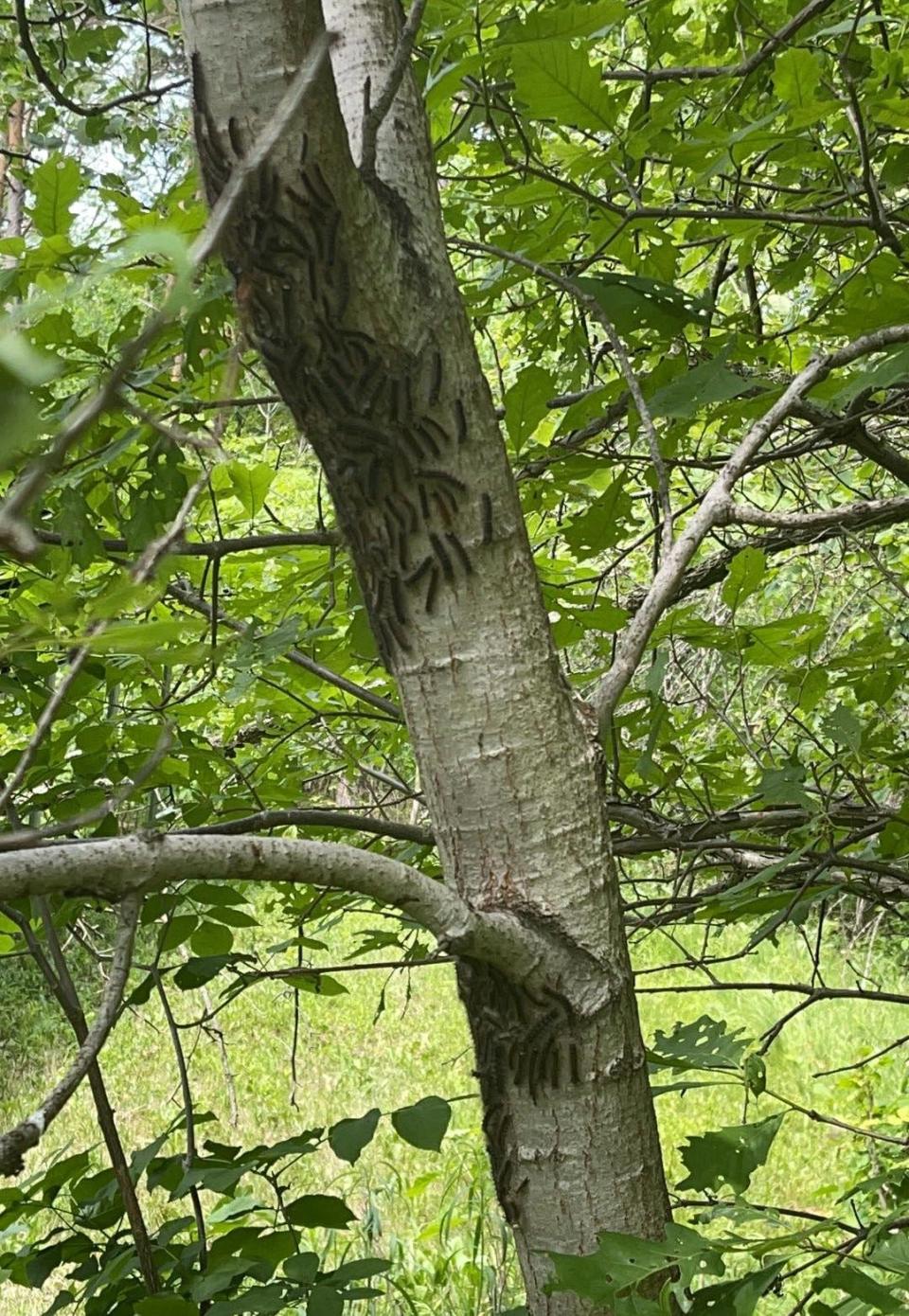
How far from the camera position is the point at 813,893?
46.2 inches

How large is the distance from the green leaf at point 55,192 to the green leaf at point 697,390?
480 mm

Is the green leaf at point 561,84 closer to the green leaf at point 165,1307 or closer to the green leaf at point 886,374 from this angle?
the green leaf at point 886,374

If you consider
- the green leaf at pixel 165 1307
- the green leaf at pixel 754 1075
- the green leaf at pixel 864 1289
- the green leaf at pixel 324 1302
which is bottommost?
the green leaf at pixel 864 1289

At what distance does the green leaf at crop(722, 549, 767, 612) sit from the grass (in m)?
1.60

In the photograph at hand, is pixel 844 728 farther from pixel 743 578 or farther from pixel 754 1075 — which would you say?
pixel 754 1075

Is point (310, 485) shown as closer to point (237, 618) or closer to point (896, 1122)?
point (896, 1122)

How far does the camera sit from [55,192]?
93 centimetres

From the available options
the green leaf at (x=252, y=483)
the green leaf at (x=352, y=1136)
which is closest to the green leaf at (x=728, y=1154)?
the green leaf at (x=352, y=1136)

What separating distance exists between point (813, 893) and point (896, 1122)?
7.37ft

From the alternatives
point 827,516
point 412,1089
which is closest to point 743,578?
point 827,516

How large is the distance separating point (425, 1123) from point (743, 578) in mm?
590

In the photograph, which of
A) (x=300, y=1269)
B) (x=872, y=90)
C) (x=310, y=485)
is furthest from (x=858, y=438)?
(x=310, y=485)

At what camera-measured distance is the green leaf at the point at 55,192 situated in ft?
3.02

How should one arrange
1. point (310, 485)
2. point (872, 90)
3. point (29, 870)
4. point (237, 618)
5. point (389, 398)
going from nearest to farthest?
point (29, 870) → point (389, 398) → point (872, 90) → point (237, 618) → point (310, 485)
